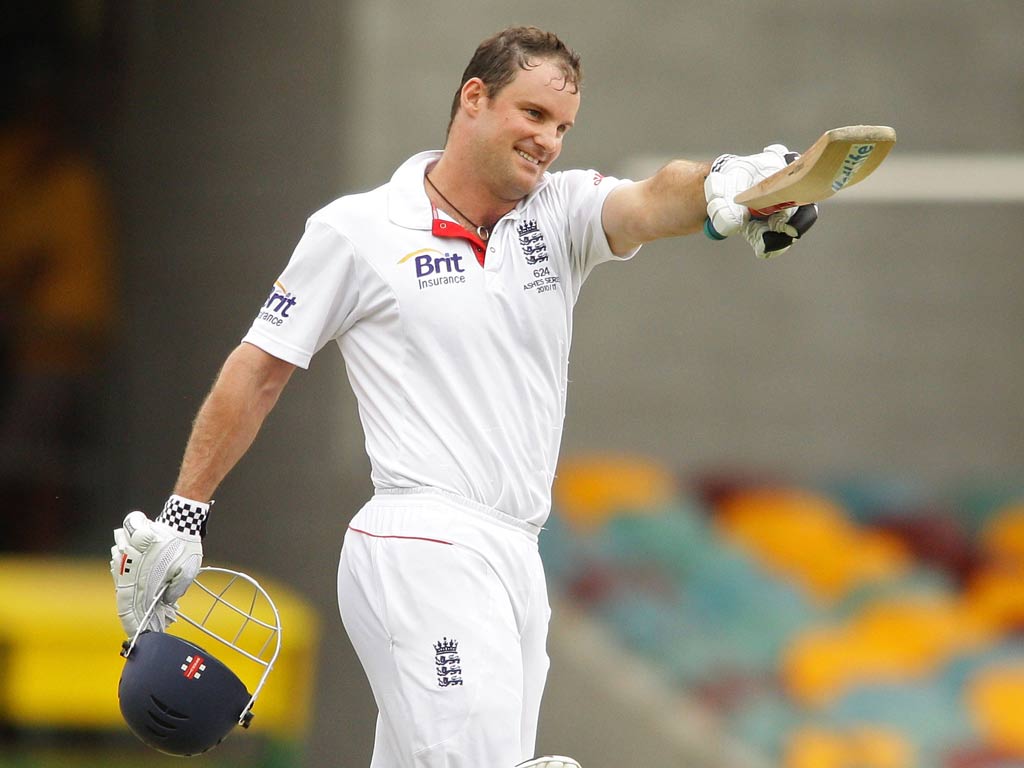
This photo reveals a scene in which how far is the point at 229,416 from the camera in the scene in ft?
11.3

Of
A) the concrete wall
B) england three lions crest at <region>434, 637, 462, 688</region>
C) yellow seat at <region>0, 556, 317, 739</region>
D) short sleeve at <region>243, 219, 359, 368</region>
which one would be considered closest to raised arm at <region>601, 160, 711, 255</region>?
short sleeve at <region>243, 219, 359, 368</region>

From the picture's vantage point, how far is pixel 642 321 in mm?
7566

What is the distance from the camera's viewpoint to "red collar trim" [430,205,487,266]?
349 cm

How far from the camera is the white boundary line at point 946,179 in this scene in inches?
A: 310

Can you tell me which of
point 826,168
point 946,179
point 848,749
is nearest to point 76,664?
point 848,749

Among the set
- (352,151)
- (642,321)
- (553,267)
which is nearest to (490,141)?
(553,267)

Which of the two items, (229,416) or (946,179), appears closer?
(229,416)

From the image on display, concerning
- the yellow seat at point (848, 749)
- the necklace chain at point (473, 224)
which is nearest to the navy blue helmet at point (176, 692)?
the necklace chain at point (473, 224)

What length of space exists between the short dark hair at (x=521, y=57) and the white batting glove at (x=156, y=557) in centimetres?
104

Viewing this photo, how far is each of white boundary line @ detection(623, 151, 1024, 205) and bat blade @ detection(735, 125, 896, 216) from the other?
15.8ft

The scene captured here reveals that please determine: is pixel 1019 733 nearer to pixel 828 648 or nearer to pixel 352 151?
pixel 828 648

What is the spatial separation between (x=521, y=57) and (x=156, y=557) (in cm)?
123

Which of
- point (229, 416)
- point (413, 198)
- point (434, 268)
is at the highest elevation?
point (413, 198)

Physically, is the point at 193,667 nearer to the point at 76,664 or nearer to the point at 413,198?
the point at 413,198
